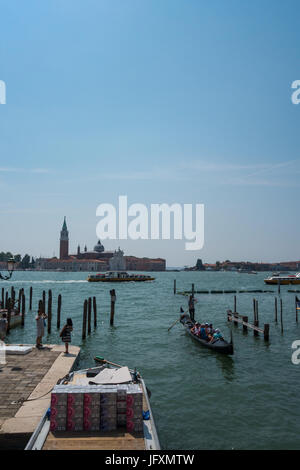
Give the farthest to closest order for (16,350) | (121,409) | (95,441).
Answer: (16,350) → (121,409) → (95,441)

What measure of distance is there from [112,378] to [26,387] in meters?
2.53

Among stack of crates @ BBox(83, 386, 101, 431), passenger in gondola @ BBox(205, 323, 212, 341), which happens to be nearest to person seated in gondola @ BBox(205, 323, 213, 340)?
passenger in gondola @ BBox(205, 323, 212, 341)

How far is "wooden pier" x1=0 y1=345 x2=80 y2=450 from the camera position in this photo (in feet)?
22.8

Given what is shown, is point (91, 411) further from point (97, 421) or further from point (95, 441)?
point (95, 441)

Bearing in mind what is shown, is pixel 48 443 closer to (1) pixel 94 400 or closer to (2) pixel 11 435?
(1) pixel 94 400

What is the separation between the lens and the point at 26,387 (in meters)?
9.38

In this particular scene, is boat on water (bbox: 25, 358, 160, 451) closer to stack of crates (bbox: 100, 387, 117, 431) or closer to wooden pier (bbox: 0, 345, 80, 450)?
stack of crates (bbox: 100, 387, 117, 431)

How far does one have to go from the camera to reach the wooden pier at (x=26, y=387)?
274 inches

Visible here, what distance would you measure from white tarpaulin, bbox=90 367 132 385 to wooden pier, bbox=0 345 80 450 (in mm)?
1218

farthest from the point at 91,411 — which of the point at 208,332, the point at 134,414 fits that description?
the point at 208,332

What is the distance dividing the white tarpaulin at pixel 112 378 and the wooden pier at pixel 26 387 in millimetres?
1218

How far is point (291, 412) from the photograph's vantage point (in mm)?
10414
